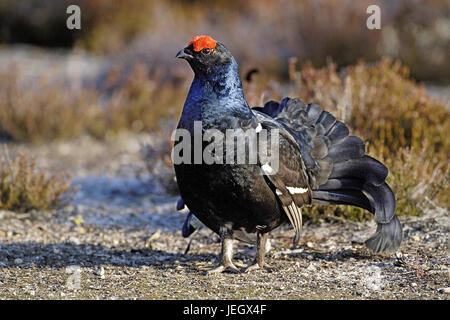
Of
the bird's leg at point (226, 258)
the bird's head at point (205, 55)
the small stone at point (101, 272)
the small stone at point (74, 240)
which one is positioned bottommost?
the small stone at point (74, 240)

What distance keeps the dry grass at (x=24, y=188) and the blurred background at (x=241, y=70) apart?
7cm

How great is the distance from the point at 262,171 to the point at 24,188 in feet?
8.85

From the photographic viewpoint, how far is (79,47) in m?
12.8

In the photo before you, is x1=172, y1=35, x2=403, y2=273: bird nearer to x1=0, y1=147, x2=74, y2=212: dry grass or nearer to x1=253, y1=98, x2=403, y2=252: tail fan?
x1=253, y1=98, x2=403, y2=252: tail fan

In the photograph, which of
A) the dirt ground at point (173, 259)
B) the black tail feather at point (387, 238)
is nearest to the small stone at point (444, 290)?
the dirt ground at point (173, 259)

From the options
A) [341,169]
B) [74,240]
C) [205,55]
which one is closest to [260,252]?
[341,169]

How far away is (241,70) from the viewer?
9.92 metres

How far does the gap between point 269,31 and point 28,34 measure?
19.3ft

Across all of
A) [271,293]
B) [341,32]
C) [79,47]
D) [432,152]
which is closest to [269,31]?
[341,32]

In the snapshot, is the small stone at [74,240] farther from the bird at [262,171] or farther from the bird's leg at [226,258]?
the bird's leg at [226,258]

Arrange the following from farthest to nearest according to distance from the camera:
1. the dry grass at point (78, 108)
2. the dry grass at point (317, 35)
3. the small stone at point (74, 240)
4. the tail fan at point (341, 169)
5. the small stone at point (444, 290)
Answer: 1. the dry grass at point (317, 35)
2. the dry grass at point (78, 108)
3. the small stone at point (74, 240)
4. the tail fan at point (341, 169)
5. the small stone at point (444, 290)

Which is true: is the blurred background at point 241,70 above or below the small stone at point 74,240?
above

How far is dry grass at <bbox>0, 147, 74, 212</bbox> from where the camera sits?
5.72 metres

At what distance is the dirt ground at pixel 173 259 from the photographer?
3875 mm
